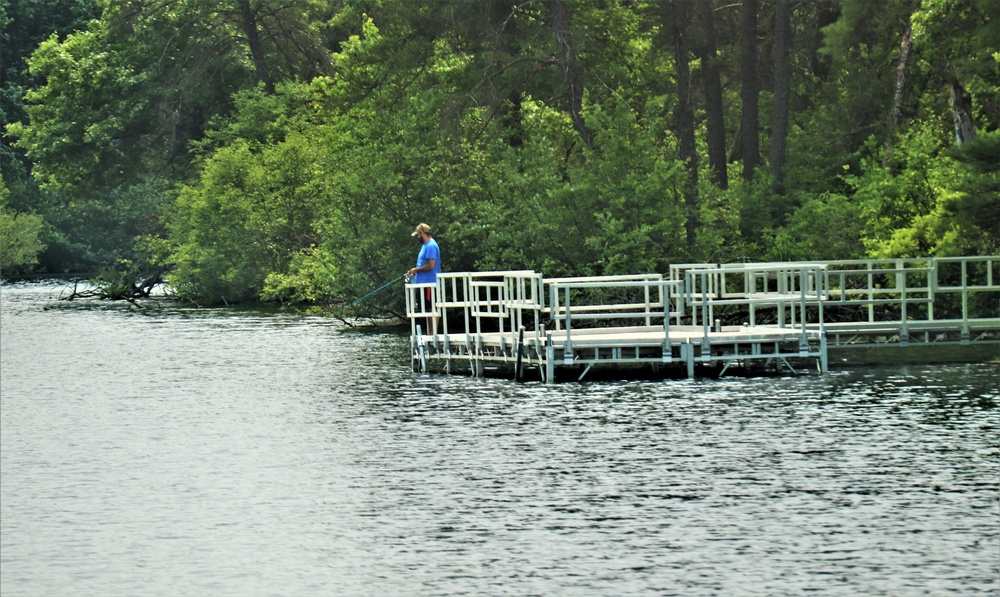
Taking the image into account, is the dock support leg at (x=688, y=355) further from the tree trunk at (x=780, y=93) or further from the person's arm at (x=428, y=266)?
the tree trunk at (x=780, y=93)

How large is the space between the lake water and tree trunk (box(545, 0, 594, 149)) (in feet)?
47.0

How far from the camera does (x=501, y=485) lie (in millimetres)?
14508

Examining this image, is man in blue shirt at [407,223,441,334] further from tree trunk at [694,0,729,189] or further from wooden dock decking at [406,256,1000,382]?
tree trunk at [694,0,729,189]

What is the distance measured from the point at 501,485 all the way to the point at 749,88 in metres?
32.2

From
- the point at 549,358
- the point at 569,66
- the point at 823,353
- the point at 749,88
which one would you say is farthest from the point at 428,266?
the point at 749,88

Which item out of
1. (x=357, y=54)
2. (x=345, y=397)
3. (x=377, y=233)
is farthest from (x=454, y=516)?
(x=357, y=54)

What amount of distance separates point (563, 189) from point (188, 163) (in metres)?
31.6

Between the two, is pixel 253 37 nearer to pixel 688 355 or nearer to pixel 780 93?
pixel 780 93

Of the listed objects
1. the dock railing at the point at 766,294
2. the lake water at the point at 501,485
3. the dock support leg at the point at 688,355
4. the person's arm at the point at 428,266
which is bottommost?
the lake water at the point at 501,485

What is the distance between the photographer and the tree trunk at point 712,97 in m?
45.8

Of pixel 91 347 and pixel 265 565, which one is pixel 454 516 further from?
pixel 91 347

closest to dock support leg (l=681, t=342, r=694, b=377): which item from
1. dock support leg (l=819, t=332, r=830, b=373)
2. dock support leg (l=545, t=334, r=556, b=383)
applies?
dock support leg (l=545, t=334, r=556, b=383)

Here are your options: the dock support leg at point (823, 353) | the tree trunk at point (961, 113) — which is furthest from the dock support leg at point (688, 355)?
→ the tree trunk at point (961, 113)

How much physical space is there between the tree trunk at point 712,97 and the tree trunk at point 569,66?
735cm
